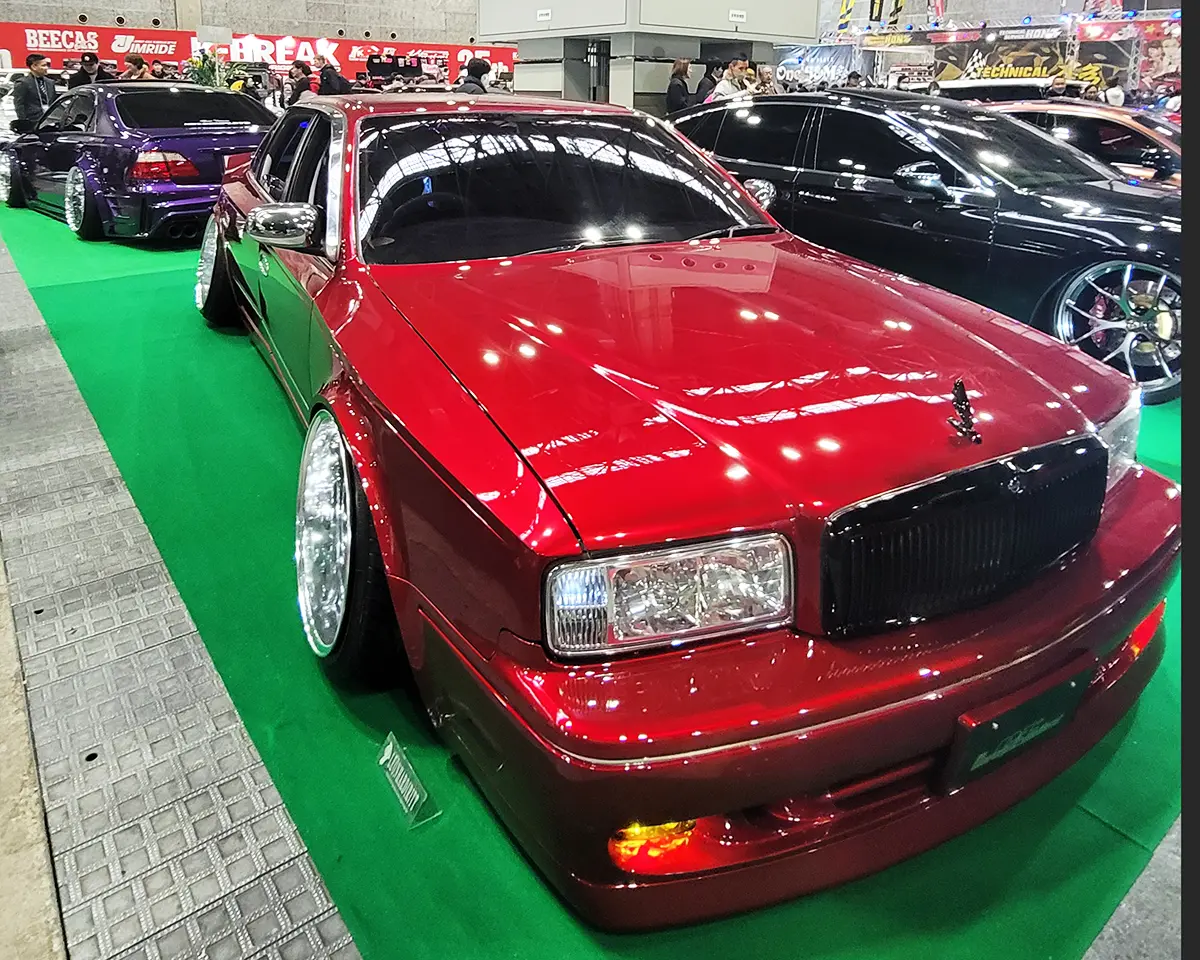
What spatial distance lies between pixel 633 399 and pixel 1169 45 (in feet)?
3.00

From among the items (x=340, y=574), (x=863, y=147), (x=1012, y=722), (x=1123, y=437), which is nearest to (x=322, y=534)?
(x=340, y=574)

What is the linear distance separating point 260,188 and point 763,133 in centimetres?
275

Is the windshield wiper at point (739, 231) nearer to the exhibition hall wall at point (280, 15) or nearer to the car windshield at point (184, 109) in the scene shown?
the car windshield at point (184, 109)

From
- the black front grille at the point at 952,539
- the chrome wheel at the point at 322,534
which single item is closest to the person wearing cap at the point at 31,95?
the chrome wheel at the point at 322,534

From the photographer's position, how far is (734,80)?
7492mm

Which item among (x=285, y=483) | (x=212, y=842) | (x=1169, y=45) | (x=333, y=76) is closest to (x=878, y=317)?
(x=1169, y=45)

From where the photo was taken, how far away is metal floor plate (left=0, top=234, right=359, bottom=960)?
1529 millimetres

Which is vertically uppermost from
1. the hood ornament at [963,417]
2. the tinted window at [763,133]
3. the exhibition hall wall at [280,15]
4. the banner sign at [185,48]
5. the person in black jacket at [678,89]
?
the exhibition hall wall at [280,15]

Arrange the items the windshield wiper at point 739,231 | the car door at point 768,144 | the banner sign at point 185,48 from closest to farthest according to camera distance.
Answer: the windshield wiper at point 739,231 → the car door at point 768,144 → the banner sign at point 185,48

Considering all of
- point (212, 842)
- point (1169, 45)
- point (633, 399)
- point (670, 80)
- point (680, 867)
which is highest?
point (670, 80)

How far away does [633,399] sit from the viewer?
151 cm

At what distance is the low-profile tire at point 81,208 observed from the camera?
21.6 feet

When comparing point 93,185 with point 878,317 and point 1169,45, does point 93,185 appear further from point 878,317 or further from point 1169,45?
point 1169,45

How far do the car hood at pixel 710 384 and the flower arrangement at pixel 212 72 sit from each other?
12.4m
